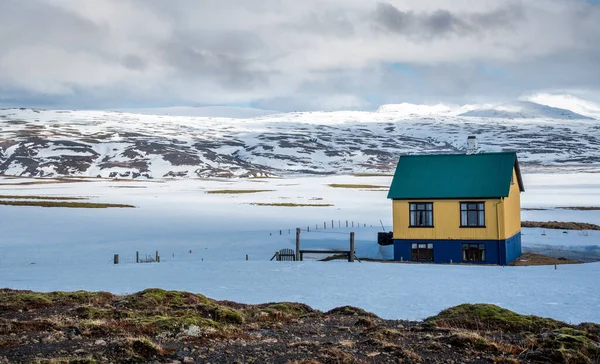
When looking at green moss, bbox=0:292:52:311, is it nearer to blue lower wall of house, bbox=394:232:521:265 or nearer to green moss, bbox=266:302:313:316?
green moss, bbox=266:302:313:316

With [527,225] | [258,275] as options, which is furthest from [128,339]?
[527,225]

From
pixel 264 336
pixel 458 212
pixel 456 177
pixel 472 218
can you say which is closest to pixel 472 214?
pixel 472 218

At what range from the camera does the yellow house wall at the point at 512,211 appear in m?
38.2

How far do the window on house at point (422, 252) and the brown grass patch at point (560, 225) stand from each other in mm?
21116

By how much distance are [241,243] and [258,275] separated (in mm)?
15990

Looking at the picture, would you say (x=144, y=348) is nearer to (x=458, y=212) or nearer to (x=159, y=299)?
(x=159, y=299)

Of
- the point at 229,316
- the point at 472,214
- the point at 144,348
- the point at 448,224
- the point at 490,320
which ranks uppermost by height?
the point at 472,214

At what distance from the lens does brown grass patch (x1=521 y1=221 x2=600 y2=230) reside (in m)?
54.1

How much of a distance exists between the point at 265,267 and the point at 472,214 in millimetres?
14139

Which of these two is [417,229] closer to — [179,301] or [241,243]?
[241,243]

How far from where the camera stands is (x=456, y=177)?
39.5 m

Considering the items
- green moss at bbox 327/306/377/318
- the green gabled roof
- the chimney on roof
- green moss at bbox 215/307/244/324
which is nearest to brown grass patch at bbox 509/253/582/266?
the green gabled roof

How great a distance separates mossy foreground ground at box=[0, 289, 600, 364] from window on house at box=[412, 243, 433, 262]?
21.1 m

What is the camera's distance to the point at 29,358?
36.4 feet
